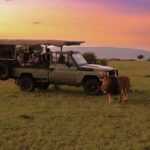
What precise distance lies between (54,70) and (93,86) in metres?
1.77

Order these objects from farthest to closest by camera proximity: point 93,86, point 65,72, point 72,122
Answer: point 65,72, point 93,86, point 72,122

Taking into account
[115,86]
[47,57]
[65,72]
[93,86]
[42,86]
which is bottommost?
[42,86]

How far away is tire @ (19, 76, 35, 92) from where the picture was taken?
22641 millimetres

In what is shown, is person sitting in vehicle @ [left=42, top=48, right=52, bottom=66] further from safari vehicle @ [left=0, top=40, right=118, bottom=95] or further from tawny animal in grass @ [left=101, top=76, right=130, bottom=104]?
Result: tawny animal in grass @ [left=101, top=76, right=130, bottom=104]

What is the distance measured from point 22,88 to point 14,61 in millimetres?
1230

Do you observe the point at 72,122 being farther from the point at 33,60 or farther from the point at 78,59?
the point at 33,60

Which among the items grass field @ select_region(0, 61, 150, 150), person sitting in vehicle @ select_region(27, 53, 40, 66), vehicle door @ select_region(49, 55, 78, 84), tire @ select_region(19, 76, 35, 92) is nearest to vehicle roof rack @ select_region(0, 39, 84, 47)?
person sitting in vehicle @ select_region(27, 53, 40, 66)

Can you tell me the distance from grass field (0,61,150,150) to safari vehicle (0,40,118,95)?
818mm

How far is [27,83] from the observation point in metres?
22.7

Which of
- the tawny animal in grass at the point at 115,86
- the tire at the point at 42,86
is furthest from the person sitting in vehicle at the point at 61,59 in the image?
the tawny animal in grass at the point at 115,86

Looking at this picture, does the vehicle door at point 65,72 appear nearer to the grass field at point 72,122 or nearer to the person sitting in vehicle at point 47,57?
the person sitting in vehicle at point 47,57

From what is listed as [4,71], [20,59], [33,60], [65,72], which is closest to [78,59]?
[65,72]

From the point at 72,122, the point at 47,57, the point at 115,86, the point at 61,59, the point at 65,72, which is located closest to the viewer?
the point at 72,122

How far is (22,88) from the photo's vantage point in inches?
901
